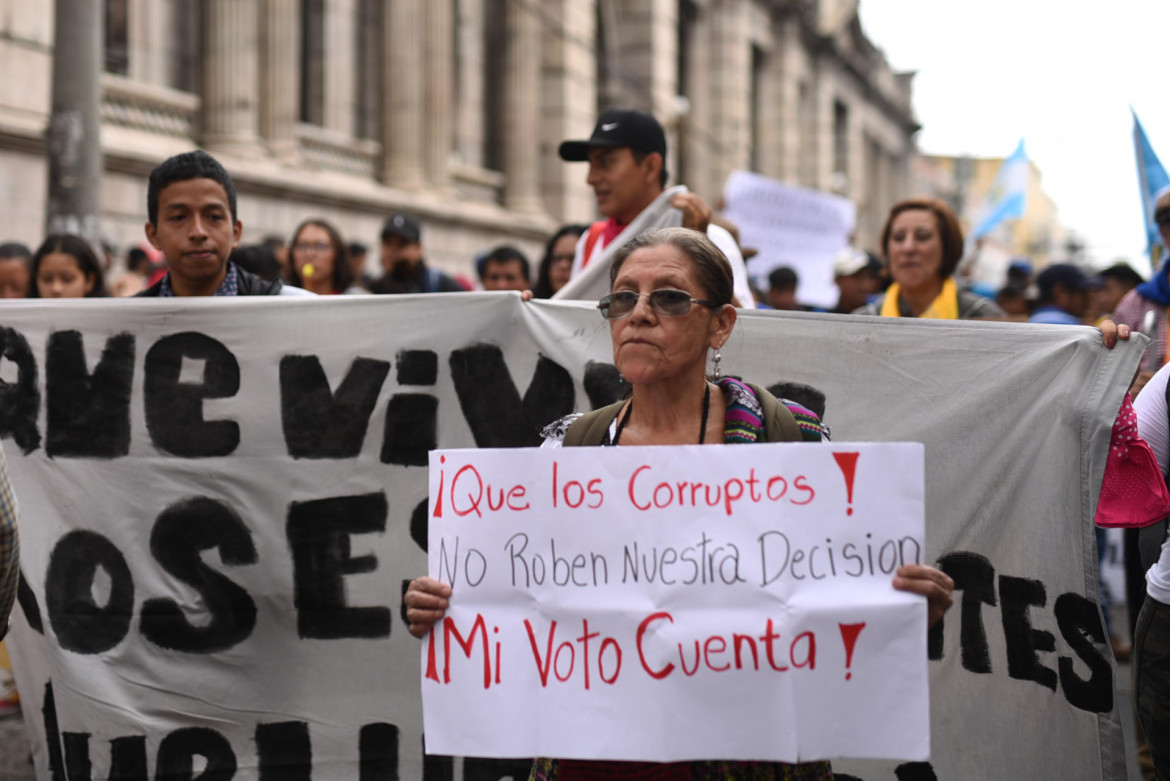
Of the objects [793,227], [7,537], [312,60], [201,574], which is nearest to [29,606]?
[201,574]

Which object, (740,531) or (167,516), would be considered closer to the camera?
(740,531)

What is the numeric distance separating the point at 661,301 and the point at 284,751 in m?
2.10

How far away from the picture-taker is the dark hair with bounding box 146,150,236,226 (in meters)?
4.20

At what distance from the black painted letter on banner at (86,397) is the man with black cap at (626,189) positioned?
150 cm

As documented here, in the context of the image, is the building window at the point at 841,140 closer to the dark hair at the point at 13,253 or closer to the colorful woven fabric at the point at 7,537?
the dark hair at the point at 13,253

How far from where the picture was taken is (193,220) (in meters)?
4.20

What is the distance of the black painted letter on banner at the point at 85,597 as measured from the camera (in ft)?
13.1

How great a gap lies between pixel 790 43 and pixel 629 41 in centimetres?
1142

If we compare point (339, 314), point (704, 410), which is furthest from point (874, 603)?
point (339, 314)

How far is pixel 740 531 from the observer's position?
253 centimetres

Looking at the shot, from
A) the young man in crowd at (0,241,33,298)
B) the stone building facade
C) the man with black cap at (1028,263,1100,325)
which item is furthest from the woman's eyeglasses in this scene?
the stone building facade

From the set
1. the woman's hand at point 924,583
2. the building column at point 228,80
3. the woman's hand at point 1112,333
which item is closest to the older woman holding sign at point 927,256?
the woman's hand at point 1112,333

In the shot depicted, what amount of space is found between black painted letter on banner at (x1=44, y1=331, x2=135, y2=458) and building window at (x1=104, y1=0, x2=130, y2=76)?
881 cm

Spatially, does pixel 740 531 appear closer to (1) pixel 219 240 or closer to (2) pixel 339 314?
(2) pixel 339 314
